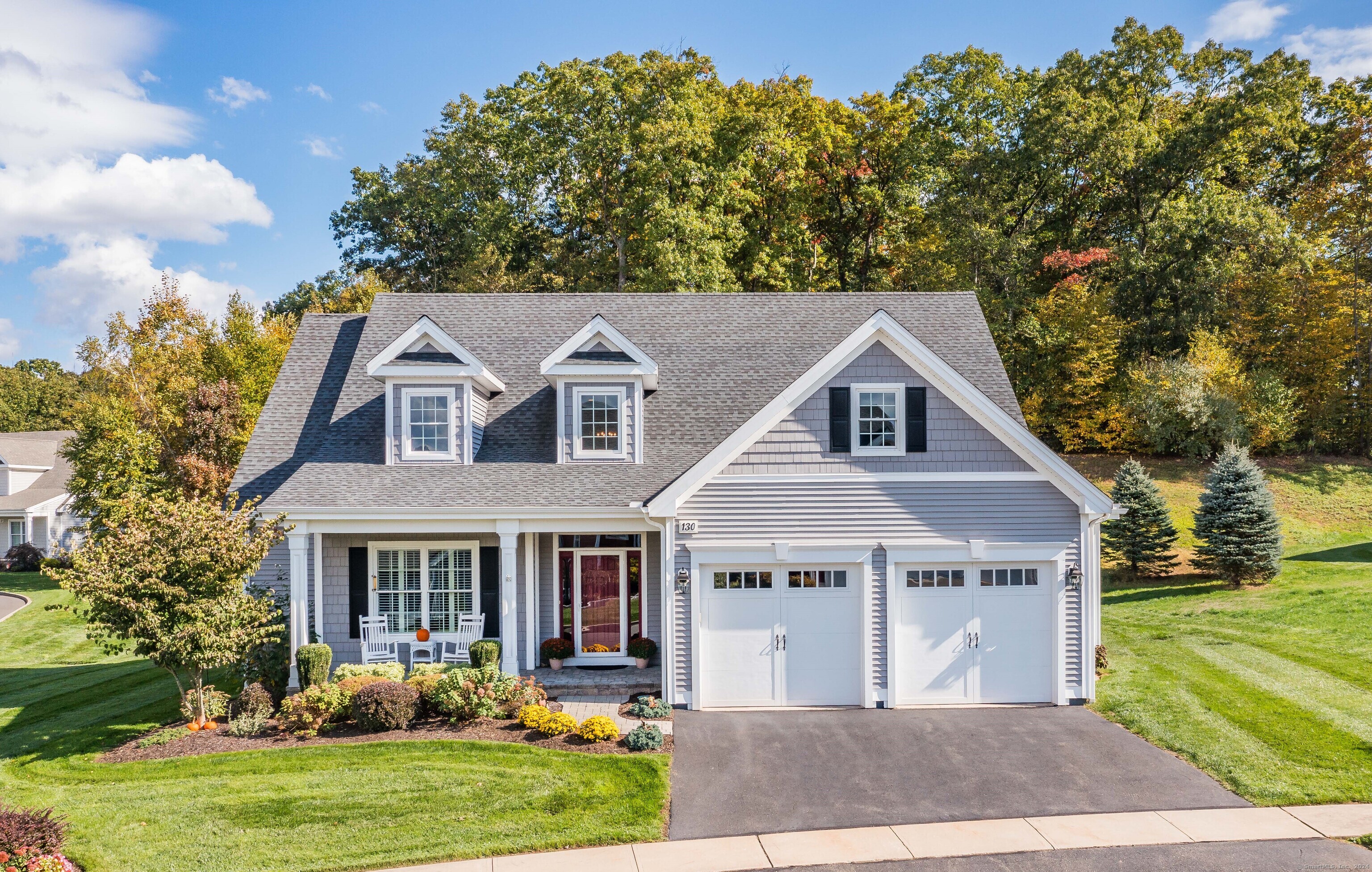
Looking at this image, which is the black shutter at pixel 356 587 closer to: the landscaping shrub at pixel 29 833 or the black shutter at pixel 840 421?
the landscaping shrub at pixel 29 833

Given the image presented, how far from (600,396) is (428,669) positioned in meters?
5.73

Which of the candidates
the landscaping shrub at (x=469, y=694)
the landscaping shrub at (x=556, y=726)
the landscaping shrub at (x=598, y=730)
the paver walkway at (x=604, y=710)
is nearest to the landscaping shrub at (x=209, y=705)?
the landscaping shrub at (x=469, y=694)

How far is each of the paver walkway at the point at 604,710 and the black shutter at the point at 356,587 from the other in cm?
420

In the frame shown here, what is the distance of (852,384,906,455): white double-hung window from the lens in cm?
1330

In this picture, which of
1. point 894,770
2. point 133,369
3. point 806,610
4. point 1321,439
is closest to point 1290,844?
point 894,770

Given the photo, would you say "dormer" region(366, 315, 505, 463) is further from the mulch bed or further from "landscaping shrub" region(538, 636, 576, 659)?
the mulch bed

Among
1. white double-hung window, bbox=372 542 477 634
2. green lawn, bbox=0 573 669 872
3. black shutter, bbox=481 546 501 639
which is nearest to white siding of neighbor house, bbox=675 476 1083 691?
black shutter, bbox=481 546 501 639

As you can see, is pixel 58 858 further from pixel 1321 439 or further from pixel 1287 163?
pixel 1287 163

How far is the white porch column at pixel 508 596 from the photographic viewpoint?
13711 mm

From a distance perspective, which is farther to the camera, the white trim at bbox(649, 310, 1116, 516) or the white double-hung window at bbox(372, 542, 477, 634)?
the white double-hung window at bbox(372, 542, 477, 634)

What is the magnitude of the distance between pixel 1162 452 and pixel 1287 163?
1589 centimetres

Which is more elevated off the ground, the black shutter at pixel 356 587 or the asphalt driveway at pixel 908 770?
the black shutter at pixel 356 587

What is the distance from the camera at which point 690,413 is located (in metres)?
16.0

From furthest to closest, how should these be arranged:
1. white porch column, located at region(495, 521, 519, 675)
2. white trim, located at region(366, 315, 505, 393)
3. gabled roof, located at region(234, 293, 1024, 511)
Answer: white trim, located at region(366, 315, 505, 393) → gabled roof, located at region(234, 293, 1024, 511) → white porch column, located at region(495, 521, 519, 675)
